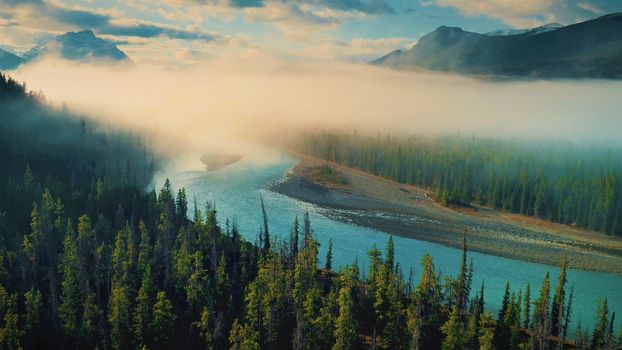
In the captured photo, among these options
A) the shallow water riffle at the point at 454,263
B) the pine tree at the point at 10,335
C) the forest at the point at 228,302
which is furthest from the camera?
the shallow water riffle at the point at 454,263

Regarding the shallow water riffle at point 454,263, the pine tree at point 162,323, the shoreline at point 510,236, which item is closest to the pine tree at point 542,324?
the shallow water riffle at point 454,263

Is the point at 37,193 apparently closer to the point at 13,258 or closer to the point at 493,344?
the point at 13,258

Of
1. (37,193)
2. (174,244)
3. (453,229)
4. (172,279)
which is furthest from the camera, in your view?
(453,229)

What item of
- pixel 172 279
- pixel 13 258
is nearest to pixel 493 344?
pixel 172 279

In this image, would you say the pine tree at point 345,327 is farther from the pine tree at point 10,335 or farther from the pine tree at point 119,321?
the pine tree at point 10,335

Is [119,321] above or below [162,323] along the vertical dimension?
above

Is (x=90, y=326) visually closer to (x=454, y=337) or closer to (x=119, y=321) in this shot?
(x=119, y=321)

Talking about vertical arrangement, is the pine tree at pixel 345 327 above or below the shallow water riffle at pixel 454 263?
above

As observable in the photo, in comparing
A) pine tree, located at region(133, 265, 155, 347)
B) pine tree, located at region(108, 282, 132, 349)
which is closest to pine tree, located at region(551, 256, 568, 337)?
pine tree, located at region(133, 265, 155, 347)

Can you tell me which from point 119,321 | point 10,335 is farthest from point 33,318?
point 119,321

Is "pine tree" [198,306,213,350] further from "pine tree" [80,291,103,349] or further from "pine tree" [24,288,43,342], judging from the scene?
"pine tree" [24,288,43,342]

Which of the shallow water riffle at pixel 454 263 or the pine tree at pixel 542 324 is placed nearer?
the pine tree at pixel 542 324
